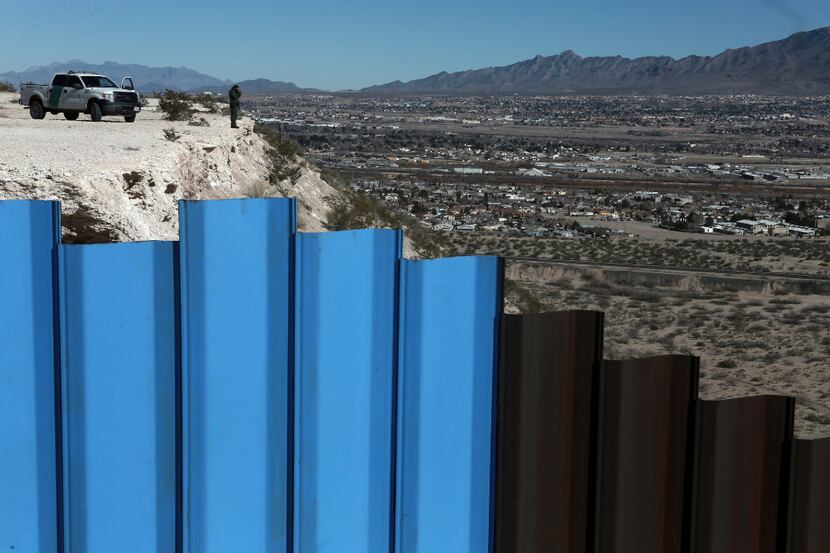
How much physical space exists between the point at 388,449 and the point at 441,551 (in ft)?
1.31

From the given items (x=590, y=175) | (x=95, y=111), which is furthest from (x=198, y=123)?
(x=590, y=175)

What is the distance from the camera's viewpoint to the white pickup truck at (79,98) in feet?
78.7

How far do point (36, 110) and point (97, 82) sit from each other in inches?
68.1

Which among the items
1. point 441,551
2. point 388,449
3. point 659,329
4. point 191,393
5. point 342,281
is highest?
point 342,281

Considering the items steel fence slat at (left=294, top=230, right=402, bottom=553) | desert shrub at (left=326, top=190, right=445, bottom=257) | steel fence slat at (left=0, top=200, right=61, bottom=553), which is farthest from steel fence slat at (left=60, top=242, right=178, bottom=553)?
desert shrub at (left=326, top=190, right=445, bottom=257)

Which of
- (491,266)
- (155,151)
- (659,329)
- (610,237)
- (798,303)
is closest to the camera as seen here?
(491,266)

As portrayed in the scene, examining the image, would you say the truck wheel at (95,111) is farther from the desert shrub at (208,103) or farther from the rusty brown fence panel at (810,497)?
the rusty brown fence panel at (810,497)

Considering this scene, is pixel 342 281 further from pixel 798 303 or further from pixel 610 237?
pixel 610 237

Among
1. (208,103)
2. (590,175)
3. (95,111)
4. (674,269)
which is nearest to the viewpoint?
(95,111)

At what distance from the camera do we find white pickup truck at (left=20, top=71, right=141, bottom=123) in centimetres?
2400

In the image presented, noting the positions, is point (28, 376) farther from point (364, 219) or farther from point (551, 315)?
point (364, 219)

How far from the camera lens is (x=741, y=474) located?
316 centimetres

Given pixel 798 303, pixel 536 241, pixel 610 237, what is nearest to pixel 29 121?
pixel 798 303

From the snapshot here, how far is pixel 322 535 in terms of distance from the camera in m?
3.23
